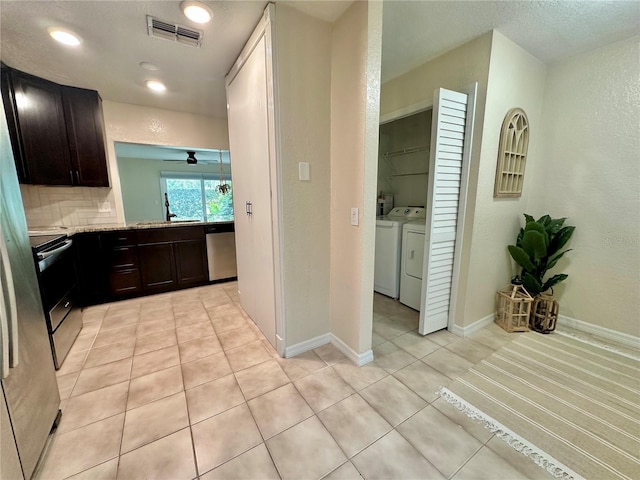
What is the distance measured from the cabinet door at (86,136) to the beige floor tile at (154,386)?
7.96 ft

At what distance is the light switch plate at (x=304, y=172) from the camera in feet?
5.83

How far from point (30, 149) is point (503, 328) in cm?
485

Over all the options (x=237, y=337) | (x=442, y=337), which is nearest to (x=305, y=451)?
(x=237, y=337)

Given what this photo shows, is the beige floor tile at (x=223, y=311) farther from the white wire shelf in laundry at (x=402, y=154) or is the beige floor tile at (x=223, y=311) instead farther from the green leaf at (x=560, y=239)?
the green leaf at (x=560, y=239)

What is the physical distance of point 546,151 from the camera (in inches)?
95.1

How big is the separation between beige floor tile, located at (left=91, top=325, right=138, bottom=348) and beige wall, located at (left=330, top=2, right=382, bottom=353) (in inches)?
74.6

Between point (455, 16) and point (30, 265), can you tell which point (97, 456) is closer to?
point (30, 265)

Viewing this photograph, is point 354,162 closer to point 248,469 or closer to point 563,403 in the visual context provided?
point 248,469

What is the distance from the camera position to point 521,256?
7.35 ft

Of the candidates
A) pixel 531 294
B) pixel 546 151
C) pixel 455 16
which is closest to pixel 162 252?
pixel 455 16

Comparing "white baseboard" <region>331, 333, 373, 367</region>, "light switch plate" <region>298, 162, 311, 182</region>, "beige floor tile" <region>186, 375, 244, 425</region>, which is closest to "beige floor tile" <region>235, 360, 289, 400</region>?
"beige floor tile" <region>186, 375, 244, 425</region>

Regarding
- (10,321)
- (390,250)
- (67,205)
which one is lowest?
(390,250)

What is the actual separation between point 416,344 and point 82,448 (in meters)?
2.15

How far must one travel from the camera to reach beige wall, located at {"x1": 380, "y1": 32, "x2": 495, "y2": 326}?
1.92 metres
